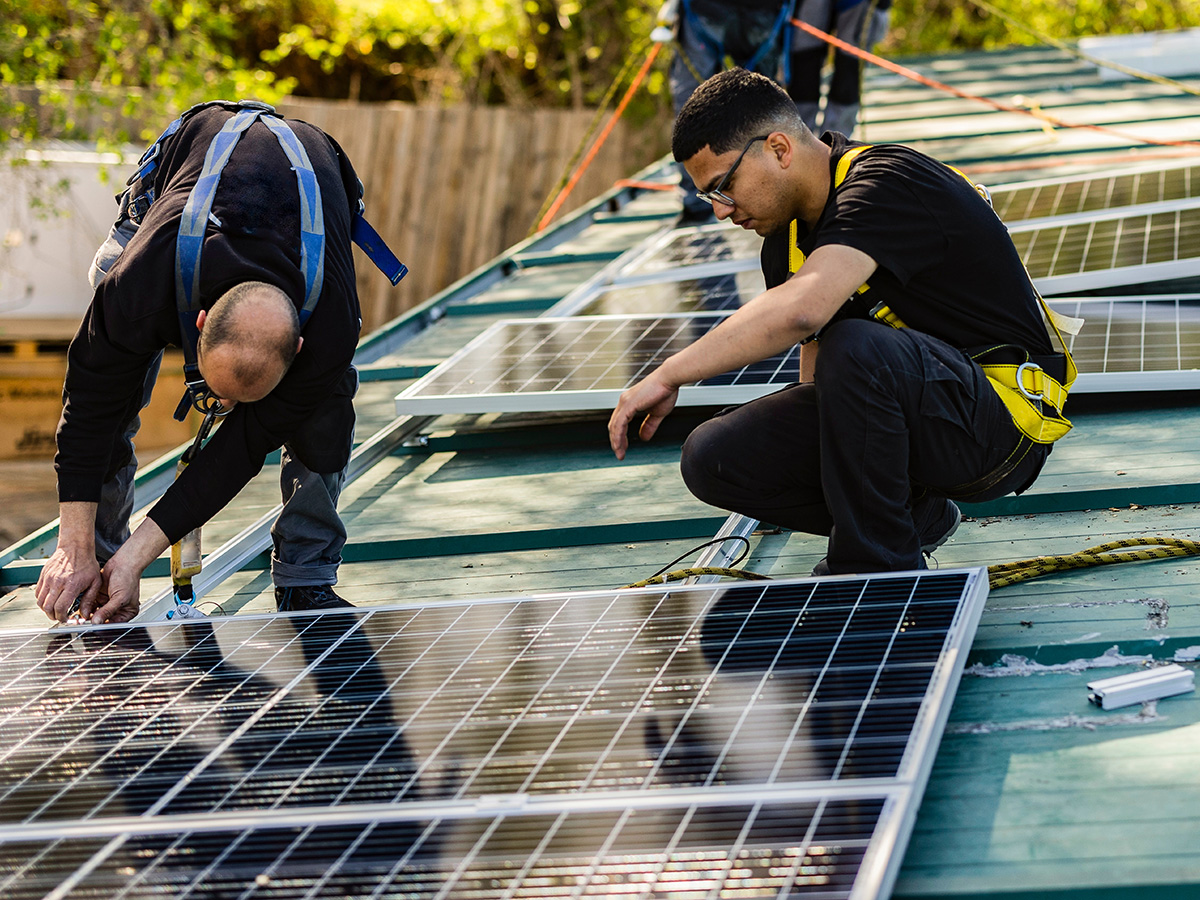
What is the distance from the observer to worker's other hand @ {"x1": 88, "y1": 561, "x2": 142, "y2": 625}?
3627 millimetres

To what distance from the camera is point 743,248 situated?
24.9ft

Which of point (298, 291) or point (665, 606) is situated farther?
point (298, 291)

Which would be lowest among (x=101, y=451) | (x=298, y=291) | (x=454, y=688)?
(x=454, y=688)

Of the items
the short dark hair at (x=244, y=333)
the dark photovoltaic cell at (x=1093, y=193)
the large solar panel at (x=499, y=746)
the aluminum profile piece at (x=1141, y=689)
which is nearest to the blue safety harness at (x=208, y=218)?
the short dark hair at (x=244, y=333)

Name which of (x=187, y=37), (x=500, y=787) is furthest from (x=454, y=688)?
(x=187, y=37)

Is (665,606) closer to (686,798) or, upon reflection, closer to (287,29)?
(686,798)

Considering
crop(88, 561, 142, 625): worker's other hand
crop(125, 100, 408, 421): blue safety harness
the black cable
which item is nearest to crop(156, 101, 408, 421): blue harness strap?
crop(125, 100, 408, 421): blue safety harness

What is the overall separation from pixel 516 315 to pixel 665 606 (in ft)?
16.2

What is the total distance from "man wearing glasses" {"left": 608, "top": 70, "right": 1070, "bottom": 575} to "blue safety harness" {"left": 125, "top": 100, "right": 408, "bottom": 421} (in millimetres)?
1015

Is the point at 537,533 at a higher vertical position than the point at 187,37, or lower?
lower

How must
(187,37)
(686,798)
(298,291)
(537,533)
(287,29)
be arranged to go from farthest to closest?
(287,29) < (187,37) < (537,533) < (298,291) < (686,798)

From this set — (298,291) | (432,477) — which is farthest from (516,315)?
(298,291)

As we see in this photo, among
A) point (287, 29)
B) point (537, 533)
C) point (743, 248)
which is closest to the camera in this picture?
point (537, 533)

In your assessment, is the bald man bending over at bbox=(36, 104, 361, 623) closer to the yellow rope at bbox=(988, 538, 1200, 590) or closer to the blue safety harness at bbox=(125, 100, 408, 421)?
the blue safety harness at bbox=(125, 100, 408, 421)
